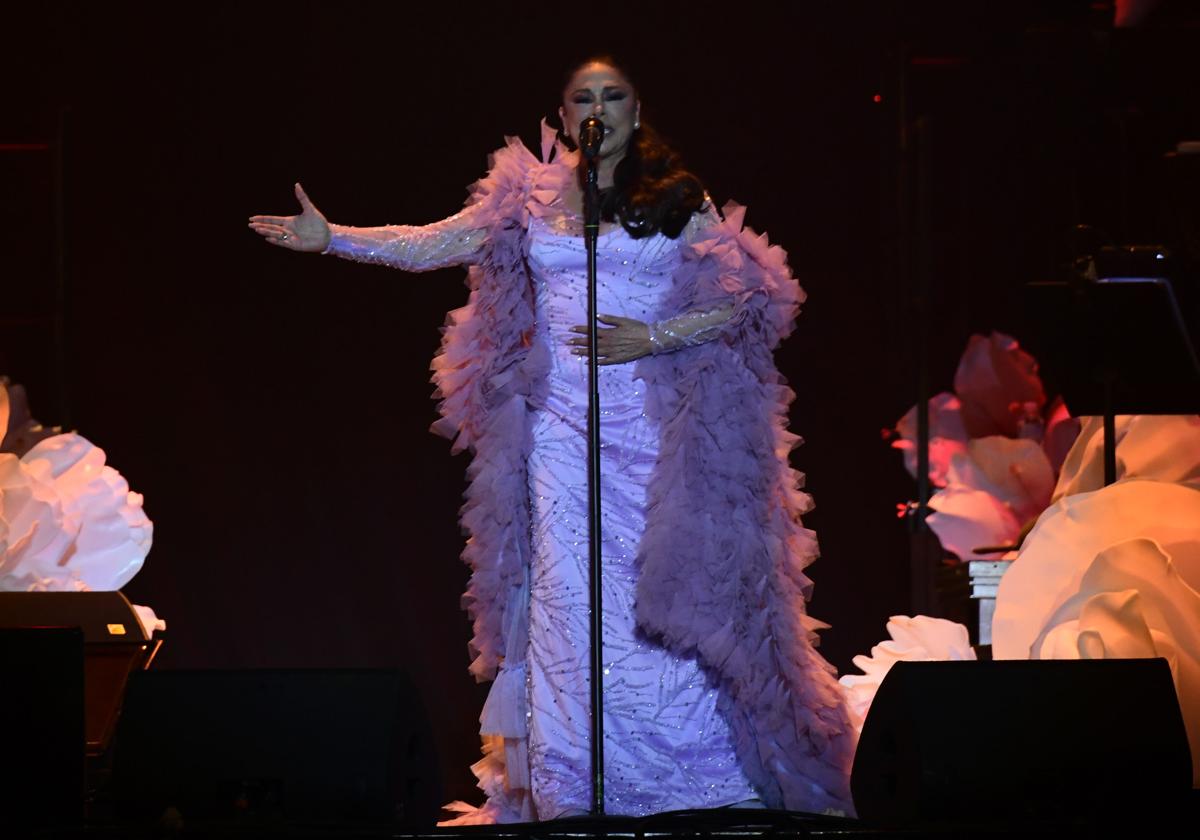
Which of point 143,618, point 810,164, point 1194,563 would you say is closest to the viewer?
point 1194,563

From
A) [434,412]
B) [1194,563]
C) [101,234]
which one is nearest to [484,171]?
[434,412]

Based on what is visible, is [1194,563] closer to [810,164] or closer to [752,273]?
[752,273]

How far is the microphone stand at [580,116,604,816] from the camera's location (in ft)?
8.67

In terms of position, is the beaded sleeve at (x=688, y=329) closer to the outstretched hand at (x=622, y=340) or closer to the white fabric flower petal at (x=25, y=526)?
the outstretched hand at (x=622, y=340)

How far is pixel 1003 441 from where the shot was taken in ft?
12.7

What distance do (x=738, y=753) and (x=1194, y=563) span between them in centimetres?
100

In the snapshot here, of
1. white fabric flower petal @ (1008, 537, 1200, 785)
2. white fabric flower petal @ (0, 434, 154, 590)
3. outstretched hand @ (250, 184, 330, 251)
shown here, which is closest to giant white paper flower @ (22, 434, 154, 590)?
white fabric flower petal @ (0, 434, 154, 590)

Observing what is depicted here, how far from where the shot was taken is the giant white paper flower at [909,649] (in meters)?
3.27

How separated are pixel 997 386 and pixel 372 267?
196 cm

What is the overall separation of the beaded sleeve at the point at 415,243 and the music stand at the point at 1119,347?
4.22 feet

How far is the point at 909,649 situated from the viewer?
330cm

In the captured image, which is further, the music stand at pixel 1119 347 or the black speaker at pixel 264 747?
the music stand at pixel 1119 347

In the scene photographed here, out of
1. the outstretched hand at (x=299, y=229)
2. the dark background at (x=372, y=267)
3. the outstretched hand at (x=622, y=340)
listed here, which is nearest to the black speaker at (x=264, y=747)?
the outstretched hand at (x=622, y=340)

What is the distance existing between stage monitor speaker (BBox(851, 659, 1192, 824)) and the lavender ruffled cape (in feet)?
2.88
